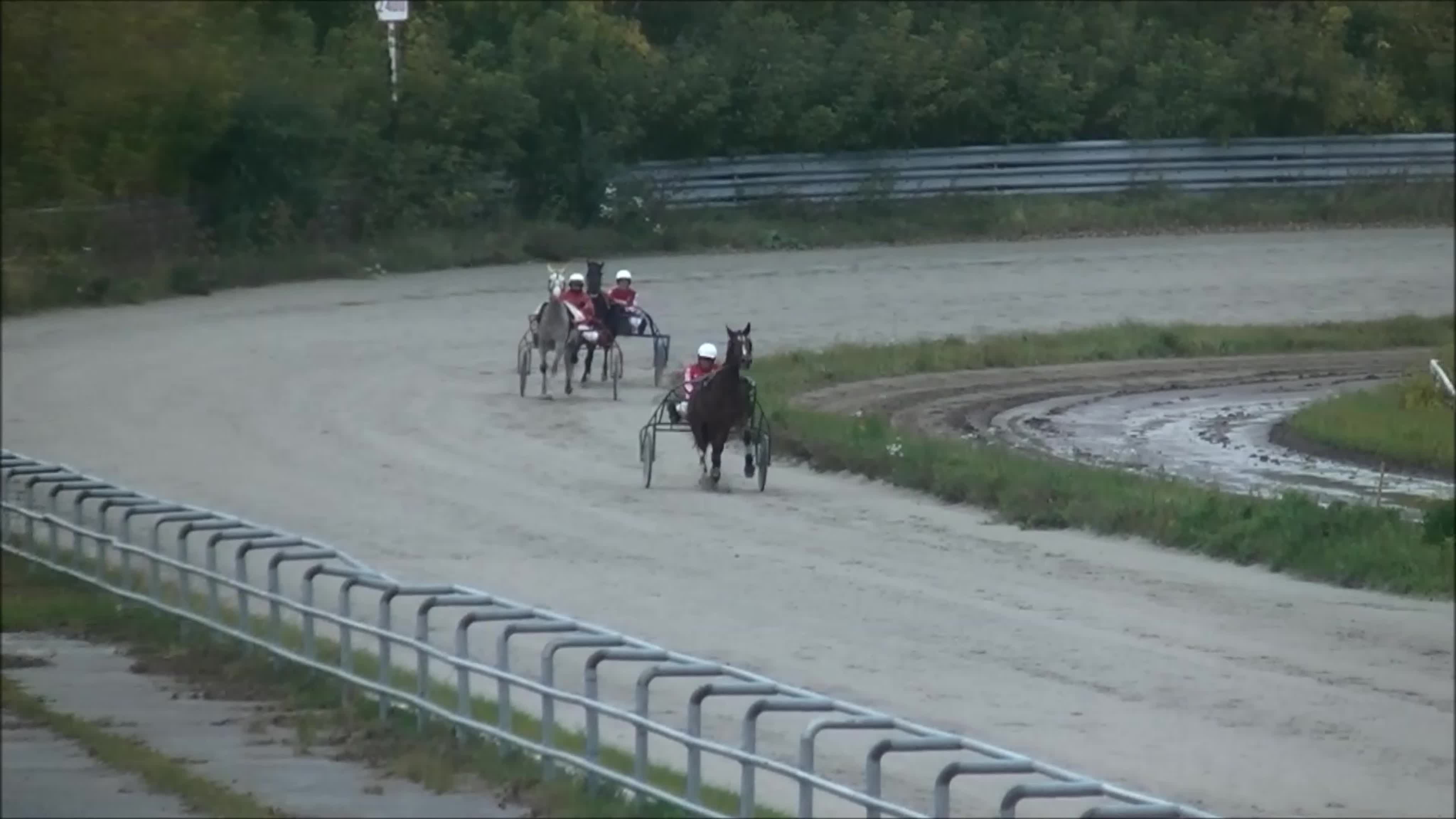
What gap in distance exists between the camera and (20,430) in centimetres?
1370

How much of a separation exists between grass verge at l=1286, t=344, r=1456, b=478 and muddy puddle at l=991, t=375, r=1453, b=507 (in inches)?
8.0

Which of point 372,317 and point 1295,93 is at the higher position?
point 1295,93

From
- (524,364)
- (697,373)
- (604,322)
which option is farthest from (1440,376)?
(604,322)

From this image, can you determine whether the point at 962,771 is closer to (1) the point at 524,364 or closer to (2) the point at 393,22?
(1) the point at 524,364

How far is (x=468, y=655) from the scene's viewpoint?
34.6 feet

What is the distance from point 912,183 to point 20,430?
29912 mm

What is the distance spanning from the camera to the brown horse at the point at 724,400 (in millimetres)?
18469

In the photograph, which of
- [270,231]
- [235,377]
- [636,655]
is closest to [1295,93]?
[235,377]

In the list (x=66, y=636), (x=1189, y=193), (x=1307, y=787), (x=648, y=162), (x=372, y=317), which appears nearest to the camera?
(x=1307, y=787)

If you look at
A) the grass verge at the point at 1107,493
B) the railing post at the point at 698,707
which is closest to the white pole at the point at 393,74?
the grass verge at the point at 1107,493

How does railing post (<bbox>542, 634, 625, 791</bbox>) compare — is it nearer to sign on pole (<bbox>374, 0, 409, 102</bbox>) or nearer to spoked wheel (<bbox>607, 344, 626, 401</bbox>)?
spoked wheel (<bbox>607, 344, 626, 401</bbox>)

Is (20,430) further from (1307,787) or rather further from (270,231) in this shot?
(270,231)

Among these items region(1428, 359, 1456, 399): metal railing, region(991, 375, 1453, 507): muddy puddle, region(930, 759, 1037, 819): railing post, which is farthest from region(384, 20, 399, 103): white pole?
region(930, 759, 1037, 819): railing post

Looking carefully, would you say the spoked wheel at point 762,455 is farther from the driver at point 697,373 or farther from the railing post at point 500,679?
the railing post at point 500,679
